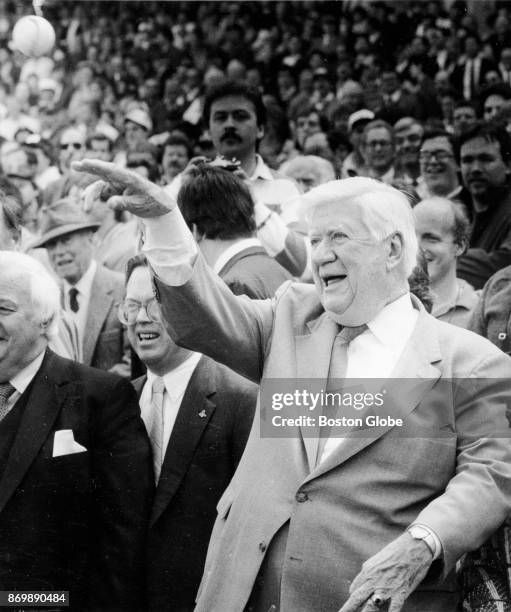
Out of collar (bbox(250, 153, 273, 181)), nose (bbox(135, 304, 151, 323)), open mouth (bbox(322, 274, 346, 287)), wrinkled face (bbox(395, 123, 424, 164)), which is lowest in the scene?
nose (bbox(135, 304, 151, 323))

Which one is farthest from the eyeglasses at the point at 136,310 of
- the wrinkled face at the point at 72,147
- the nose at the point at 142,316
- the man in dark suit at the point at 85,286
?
the wrinkled face at the point at 72,147

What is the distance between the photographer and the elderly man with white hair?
2.79 m

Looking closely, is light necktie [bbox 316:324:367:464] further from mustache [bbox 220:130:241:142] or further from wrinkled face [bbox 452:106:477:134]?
wrinkled face [bbox 452:106:477:134]

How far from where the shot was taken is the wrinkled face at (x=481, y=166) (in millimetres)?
6191

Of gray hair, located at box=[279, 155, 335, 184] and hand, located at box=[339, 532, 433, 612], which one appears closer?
hand, located at box=[339, 532, 433, 612]

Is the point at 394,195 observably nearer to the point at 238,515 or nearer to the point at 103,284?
the point at 238,515

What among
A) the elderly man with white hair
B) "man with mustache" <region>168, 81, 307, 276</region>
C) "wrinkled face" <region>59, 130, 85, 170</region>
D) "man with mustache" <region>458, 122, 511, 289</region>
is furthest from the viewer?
"wrinkled face" <region>59, 130, 85, 170</region>

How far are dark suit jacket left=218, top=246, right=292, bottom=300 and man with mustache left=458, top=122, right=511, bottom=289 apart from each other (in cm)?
170

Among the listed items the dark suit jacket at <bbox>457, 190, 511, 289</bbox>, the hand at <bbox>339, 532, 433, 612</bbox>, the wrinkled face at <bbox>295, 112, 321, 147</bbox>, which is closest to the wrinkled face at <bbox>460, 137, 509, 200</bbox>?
the dark suit jacket at <bbox>457, 190, 511, 289</bbox>

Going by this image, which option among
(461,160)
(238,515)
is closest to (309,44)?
(461,160)

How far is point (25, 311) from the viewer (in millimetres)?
3826

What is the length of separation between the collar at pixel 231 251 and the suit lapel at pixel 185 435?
557 mm

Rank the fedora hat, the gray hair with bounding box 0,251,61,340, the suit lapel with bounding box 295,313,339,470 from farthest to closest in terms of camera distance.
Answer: the fedora hat
the gray hair with bounding box 0,251,61,340
the suit lapel with bounding box 295,313,339,470

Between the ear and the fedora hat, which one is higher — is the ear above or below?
below
